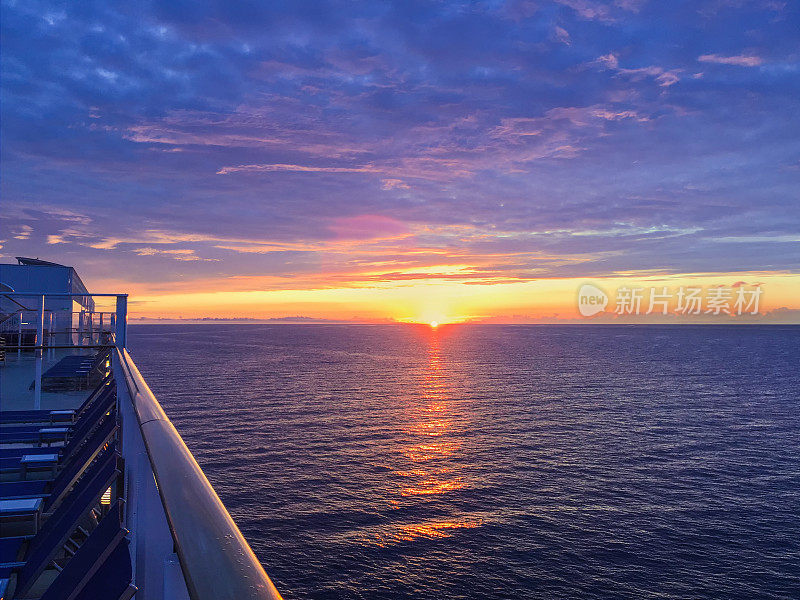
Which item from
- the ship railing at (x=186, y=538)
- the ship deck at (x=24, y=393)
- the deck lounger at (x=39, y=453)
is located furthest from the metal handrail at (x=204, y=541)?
the ship deck at (x=24, y=393)

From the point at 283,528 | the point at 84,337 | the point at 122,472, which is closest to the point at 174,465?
the point at 122,472

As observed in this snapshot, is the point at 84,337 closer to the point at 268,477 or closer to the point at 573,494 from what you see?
the point at 268,477

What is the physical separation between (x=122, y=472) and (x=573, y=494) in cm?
3782

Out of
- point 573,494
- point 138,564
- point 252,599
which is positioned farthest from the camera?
point 573,494

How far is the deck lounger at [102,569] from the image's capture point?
2672 millimetres

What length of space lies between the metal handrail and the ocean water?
1079 inches

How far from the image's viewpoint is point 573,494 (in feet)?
123

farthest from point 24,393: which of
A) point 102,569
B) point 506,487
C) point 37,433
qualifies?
point 506,487

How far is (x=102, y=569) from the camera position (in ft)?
9.42

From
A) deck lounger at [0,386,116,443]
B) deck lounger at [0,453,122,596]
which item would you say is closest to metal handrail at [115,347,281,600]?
deck lounger at [0,453,122,596]

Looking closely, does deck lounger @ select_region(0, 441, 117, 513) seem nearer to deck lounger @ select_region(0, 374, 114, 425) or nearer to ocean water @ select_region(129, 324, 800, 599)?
deck lounger @ select_region(0, 374, 114, 425)

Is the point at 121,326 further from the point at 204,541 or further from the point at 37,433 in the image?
the point at 204,541

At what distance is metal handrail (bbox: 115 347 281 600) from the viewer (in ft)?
3.36

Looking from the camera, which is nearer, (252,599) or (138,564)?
(252,599)
